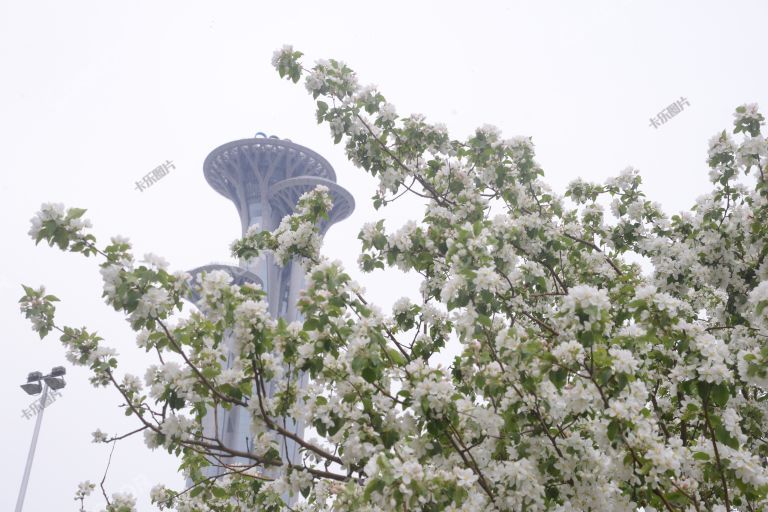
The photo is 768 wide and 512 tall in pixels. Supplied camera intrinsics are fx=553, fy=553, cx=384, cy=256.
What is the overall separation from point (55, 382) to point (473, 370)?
1485 centimetres

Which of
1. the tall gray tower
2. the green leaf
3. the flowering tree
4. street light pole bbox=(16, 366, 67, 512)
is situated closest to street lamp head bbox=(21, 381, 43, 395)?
street light pole bbox=(16, 366, 67, 512)

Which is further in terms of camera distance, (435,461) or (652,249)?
(652,249)

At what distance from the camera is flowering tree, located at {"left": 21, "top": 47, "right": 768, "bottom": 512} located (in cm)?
318

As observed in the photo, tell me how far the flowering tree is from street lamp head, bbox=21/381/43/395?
40.2 feet

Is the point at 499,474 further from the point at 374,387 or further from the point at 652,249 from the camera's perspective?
the point at 652,249

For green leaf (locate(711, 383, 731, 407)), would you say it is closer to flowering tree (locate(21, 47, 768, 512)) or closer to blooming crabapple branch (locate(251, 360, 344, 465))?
flowering tree (locate(21, 47, 768, 512))

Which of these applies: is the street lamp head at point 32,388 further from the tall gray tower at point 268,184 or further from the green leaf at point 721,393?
the tall gray tower at point 268,184

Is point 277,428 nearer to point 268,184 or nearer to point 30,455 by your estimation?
point 30,455

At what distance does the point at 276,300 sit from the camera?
182 ft

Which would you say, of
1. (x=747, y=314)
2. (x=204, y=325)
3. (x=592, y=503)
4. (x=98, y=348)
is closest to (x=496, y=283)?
Answer: (x=592, y=503)

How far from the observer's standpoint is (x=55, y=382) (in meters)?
15.4

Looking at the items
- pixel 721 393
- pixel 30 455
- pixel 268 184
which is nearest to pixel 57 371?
pixel 30 455

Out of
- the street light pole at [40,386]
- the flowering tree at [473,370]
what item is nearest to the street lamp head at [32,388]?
the street light pole at [40,386]

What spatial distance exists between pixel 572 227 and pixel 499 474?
409 cm
